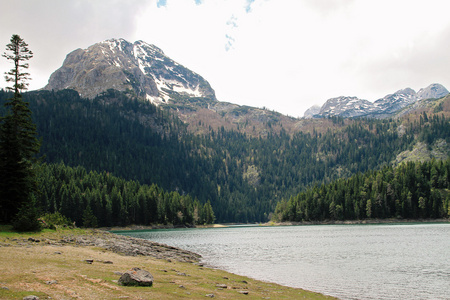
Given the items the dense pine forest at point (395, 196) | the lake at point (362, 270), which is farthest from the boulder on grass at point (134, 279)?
the dense pine forest at point (395, 196)

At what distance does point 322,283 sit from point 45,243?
31.7m

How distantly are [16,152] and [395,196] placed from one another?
556 feet

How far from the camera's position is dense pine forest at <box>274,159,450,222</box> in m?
169

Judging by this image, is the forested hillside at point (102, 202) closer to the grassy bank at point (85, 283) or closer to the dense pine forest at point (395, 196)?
the dense pine forest at point (395, 196)

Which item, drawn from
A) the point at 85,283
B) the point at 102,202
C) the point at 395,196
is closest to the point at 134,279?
the point at 85,283

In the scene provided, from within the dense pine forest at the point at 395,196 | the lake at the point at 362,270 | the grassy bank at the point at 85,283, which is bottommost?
the lake at the point at 362,270

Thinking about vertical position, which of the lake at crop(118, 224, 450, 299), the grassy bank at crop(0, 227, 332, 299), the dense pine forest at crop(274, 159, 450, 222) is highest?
the dense pine forest at crop(274, 159, 450, 222)

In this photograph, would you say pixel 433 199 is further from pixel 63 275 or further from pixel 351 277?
pixel 63 275

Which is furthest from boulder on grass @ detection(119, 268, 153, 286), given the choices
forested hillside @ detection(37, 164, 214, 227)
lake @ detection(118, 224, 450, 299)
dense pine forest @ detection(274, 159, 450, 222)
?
dense pine forest @ detection(274, 159, 450, 222)

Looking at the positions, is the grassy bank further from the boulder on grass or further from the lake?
the lake

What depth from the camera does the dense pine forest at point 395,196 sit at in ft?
554

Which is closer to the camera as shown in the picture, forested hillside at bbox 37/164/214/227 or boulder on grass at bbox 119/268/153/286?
boulder on grass at bbox 119/268/153/286

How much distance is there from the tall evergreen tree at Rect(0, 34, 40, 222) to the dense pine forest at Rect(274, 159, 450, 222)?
157895 mm

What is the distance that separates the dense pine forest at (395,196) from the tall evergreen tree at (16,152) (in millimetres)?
157895
